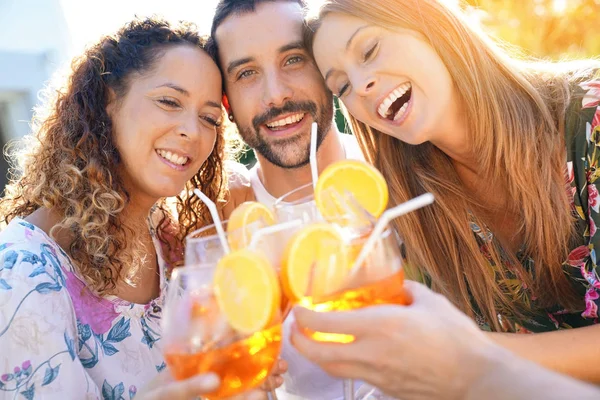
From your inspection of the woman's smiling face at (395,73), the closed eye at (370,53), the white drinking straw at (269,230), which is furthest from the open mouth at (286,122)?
the white drinking straw at (269,230)

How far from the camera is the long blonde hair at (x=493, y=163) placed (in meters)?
2.30

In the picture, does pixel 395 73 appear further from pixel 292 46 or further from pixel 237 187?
pixel 237 187

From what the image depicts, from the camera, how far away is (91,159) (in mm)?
2430

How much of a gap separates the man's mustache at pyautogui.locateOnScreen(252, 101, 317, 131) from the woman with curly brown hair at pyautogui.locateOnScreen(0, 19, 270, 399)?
22.6 inches

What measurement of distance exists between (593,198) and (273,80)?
183 centimetres

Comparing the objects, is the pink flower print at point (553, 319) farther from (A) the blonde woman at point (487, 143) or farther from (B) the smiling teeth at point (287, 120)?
(B) the smiling teeth at point (287, 120)

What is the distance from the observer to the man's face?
126 inches

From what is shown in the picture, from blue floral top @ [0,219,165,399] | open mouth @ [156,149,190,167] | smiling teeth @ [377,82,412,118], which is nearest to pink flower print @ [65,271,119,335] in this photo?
blue floral top @ [0,219,165,399]

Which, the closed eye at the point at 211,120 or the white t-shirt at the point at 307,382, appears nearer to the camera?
the white t-shirt at the point at 307,382

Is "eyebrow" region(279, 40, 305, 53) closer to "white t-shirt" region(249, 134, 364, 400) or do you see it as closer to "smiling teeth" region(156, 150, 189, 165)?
"smiling teeth" region(156, 150, 189, 165)

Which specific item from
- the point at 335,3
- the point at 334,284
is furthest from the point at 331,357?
the point at 335,3

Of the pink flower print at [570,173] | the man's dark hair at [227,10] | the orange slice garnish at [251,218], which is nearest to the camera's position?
the orange slice garnish at [251,218]

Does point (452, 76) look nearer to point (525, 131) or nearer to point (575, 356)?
point (525, 131)

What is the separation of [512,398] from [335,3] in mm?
1904
